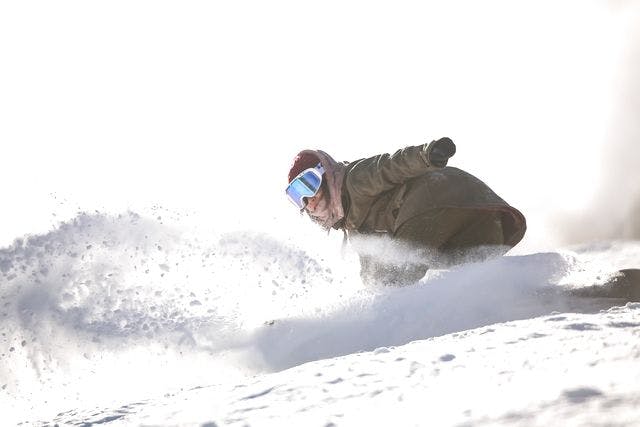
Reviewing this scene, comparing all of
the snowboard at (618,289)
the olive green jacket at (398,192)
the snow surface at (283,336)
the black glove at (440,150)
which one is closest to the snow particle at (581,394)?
the snow surface at (283,336)

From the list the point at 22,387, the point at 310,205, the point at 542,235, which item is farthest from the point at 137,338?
the point at 542,235

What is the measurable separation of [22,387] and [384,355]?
103 inches

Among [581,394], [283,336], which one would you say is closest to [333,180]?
[283,336]

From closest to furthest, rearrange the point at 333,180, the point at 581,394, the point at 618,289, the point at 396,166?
the point at 581,394
the point at 618,289
the point at 396,166
the point at 333,180

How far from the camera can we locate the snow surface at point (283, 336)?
1390 mm

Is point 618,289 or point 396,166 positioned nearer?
point 618,289

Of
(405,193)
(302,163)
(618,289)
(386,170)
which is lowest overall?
(618,289)

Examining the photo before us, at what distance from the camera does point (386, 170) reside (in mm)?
4023

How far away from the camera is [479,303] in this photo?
2941mm

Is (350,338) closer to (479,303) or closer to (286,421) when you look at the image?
(479,303)

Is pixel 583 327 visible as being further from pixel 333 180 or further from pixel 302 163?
pixel 302 163

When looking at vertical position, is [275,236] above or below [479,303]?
above

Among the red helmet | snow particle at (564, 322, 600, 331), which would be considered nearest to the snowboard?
snow particle at (564, 322, 600, 331)

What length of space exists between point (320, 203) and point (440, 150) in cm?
112
